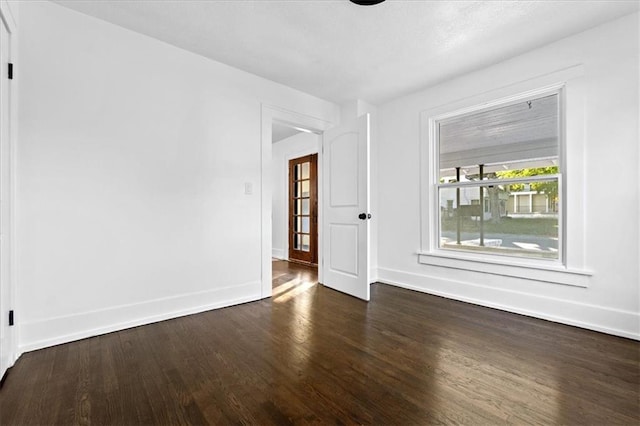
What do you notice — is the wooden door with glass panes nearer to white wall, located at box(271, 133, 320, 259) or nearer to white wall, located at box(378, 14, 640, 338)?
white wall, located at box(271, 133, 320, 259)

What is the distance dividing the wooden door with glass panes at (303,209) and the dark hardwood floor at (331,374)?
301cm

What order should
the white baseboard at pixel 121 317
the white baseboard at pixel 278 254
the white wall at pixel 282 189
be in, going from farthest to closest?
1. the white baseboard at pixel 278 254
2. the white wall at pixel 282 189
3. the white baseboard at pixel 121 317

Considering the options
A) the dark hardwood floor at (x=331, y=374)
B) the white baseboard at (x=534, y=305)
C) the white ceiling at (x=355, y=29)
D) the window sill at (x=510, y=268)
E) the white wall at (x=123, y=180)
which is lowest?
the dark hardwood floor at (x=331, y=374)

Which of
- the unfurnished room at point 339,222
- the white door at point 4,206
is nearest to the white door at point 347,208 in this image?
the unfurnished room at point 339,222

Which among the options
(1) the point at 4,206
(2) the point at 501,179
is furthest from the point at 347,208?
(1) the point at 4,206

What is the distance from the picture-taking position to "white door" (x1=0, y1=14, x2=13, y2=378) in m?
1.73

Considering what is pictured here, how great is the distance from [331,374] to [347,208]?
6.92ft

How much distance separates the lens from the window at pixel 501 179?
9.04 ft

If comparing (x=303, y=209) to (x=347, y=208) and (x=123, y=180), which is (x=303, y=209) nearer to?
(x=347, y=208)

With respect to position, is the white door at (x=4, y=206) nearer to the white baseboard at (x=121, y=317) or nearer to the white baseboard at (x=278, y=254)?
the white baseboard at (x=121, y=317)

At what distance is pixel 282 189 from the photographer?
641 cm

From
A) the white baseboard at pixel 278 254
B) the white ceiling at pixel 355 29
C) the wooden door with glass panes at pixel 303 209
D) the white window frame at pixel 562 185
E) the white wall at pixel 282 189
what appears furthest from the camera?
the white baseboard at pixel 278 254

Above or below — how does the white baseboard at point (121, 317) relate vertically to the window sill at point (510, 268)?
below

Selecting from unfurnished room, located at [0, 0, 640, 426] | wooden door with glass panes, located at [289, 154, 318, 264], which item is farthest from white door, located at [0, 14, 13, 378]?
wooden door with glass panes, located at [289, 154, 318, 264]
